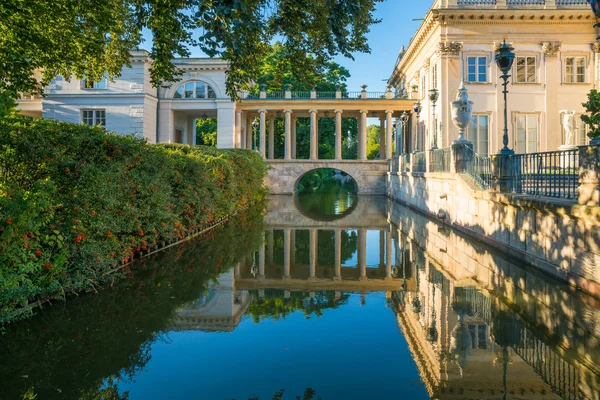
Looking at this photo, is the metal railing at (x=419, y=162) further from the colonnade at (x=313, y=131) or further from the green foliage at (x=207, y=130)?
the green foliage at (x=207, y=130)

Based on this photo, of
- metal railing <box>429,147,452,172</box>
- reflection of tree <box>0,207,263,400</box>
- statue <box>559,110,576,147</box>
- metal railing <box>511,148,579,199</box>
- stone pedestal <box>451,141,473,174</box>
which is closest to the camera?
reflection of tree <box>0,207,263,400</box>

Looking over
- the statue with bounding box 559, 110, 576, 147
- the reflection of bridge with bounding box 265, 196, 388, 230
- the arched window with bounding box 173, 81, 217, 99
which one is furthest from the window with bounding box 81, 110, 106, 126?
the statue with bounding box 559, 110, 576, 147

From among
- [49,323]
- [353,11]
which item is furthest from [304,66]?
[49,323]

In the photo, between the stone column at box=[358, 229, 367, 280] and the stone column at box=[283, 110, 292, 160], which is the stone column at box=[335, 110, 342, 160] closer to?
the stone column at box=[283, 110, 292, 160]

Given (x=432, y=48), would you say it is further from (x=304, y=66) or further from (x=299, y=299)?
(x=299, y=299)

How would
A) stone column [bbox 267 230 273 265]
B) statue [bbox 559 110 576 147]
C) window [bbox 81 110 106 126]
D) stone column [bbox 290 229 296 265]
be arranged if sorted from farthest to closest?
window [bbox 81 110 106 126] → statue [bbox 559 110 576 147] → stone column [bbox 290 229 296 265] → stone column [bbox 267 230 273 265]

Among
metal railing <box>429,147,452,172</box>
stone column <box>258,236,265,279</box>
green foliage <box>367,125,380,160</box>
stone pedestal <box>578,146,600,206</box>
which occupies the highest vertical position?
green foliage <box>367,125,380,160</box>

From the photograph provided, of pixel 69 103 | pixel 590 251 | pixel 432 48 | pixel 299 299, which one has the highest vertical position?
pixel 432 48

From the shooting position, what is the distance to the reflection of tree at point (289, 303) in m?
6.38

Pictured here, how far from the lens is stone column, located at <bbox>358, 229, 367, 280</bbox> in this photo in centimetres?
923

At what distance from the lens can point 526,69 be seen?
2988 cm

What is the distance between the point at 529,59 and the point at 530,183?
22761 mm

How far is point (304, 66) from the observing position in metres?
9.38

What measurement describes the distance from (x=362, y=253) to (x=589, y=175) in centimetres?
530
